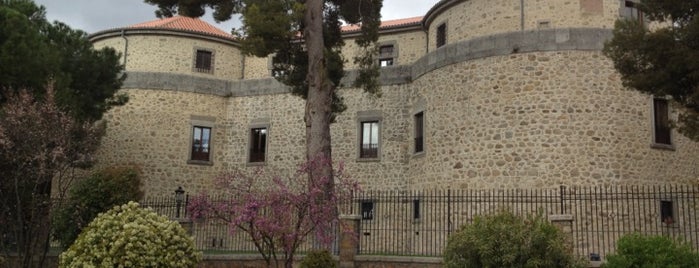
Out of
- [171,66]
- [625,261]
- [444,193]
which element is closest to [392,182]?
[444,193]

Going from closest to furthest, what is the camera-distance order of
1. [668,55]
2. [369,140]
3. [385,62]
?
[668,55]
[369,140]
[385,62]

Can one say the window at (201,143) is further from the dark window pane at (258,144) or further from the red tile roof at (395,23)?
the red tile roof at (395,23)

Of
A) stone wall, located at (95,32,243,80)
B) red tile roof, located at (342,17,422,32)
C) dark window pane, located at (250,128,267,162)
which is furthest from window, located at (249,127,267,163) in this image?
red tile roof, located at (342,17,422,32)

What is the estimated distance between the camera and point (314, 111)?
57.4ft

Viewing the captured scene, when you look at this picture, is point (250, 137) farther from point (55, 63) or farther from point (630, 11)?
point (630, 11)

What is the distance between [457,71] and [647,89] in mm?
6756

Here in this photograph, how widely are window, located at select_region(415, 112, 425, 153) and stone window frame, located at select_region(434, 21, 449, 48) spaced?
2342 mm

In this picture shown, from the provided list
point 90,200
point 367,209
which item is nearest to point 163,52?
point 90,200

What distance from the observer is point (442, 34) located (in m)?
22.1

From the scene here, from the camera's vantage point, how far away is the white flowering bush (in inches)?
486

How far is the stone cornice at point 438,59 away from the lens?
62.0 feet

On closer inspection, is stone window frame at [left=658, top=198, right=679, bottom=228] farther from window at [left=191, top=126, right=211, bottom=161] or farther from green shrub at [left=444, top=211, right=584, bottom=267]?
window at [left=191, top=126, right=211, bottom=161]

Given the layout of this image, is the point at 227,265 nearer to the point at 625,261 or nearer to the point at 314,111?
the point at 314,111

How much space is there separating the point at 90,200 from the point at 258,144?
9230 millimetres
